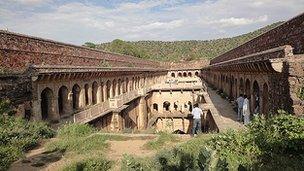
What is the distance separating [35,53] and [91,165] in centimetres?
1097

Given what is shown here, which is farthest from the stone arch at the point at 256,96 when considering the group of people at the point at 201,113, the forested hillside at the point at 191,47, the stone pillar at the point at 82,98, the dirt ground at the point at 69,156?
the forested hillside at the point at 191,47

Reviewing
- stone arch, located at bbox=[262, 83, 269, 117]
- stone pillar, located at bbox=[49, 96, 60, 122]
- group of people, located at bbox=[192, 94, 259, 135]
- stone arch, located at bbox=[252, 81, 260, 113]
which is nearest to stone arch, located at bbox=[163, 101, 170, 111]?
stone arch, located at bbox=[252, 81, 260, 113]

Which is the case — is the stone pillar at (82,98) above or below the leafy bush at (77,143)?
above

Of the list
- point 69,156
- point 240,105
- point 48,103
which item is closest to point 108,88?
point 48,103

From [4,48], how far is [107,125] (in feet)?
31.1

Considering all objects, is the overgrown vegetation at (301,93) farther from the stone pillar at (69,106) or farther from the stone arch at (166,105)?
the stone arch at (166,105)

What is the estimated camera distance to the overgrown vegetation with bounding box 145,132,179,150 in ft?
38.9

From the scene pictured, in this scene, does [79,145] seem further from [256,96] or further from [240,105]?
[256,96]

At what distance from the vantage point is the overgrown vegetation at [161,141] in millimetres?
11854

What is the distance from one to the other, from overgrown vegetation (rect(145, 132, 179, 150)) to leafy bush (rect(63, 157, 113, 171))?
7.23ft

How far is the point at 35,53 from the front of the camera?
18.6 meters

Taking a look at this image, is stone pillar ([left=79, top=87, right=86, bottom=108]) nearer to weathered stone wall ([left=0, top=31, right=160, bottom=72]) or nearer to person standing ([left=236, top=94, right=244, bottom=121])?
weathered stone wall ([left=0, top=31, right=160, bottom=72])

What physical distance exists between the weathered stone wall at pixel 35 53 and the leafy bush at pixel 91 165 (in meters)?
7.02

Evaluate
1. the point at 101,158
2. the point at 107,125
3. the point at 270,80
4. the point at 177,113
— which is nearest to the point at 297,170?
the point at 101,158
